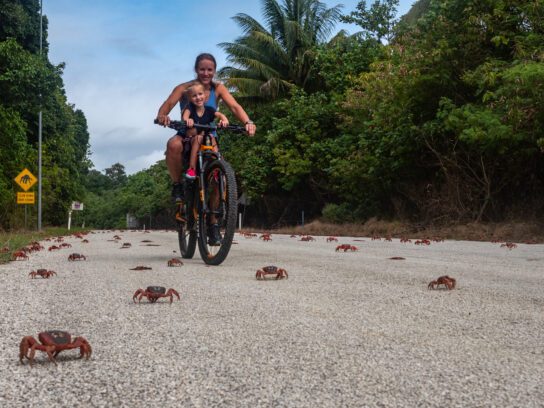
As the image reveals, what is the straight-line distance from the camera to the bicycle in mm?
5715

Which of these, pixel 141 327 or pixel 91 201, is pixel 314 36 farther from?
pixel 91 201

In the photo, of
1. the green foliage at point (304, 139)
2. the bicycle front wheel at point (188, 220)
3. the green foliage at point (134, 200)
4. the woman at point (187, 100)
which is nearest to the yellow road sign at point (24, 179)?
the green foliage at point (304, 139)

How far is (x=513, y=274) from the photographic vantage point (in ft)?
17.1

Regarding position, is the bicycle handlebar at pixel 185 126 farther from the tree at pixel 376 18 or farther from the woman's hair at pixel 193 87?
the tree at pixel 376 18

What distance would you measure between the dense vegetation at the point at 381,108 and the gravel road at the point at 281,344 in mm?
10206

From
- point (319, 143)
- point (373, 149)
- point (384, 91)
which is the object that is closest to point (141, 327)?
point (384, 91)

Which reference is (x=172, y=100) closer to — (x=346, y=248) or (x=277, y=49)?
(x=346, y=248)

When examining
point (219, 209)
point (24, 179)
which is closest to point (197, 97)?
point (219, 209)

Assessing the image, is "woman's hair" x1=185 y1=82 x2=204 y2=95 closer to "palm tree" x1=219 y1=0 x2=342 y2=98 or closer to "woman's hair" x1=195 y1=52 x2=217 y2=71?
"woman's hair" x1=195 y1=52 x2=217 y2=71

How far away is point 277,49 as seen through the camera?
3033 cm

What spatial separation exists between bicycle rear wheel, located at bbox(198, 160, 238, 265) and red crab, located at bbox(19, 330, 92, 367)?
372 cm

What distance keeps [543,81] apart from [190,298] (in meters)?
10.8

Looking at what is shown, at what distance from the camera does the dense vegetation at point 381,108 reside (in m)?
14.1

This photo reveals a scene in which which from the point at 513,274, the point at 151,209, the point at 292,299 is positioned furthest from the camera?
the point at 151,209
